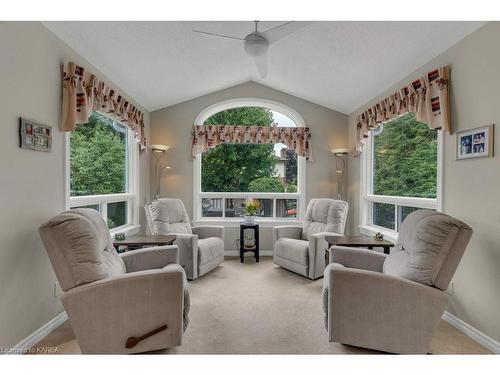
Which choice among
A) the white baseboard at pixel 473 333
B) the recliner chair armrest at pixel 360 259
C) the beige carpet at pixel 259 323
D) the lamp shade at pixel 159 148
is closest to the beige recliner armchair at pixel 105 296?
the beige carpet at pixel 259 323

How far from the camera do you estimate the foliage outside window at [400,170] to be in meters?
2.96

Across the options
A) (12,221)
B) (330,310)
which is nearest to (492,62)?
(330,310)

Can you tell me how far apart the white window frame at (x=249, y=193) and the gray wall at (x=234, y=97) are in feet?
0.22

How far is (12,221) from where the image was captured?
187 centimetres

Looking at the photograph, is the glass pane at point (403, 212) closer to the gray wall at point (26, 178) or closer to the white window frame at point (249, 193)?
the white window frame at point (249, 193)

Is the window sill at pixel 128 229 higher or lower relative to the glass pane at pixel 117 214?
lower

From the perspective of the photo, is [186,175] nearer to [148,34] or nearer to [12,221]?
[148,34]

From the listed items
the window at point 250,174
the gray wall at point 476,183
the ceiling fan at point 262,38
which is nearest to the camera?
the gray wall at point 476,183

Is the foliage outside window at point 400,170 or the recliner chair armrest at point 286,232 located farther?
the recliner chair armrest at point 286,232

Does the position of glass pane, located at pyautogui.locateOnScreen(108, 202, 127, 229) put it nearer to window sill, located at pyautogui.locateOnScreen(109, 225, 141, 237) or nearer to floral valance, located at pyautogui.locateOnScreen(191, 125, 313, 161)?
window sill, located at pyautogui.locateOnScreen(109, 225, 141, 237)

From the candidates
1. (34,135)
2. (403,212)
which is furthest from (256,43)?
(403,212)

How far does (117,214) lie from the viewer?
3729mm
